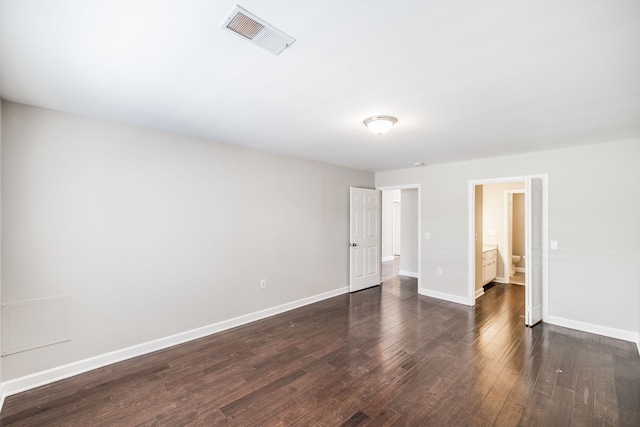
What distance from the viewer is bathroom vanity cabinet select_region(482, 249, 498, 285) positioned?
18.7ft

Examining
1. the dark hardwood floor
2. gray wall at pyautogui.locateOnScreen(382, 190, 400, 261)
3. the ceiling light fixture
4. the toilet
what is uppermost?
the ceiling light fixture

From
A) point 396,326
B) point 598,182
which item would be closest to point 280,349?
point 396,326

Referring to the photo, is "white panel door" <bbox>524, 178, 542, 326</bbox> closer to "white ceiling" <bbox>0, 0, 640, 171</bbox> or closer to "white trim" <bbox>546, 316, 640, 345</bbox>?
"white trim" <bbox>546, 316, 640, 345</bbox>

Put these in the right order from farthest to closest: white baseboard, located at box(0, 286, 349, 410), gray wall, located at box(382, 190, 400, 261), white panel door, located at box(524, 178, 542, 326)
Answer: gray wall, located at box(382, 190, 400, 261)
white panel door, located at box(524, 178, 542, 326)
white baseboard, located at box(0, 286, 349, 410)

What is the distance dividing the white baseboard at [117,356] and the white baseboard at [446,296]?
2743mm

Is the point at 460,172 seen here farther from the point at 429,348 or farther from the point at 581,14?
the point at 581,14

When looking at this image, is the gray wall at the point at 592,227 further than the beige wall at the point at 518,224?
No

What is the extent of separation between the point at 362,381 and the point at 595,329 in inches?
134

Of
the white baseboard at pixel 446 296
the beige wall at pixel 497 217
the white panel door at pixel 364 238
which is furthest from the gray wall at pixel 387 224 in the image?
the white baseboard at pixel 446 296

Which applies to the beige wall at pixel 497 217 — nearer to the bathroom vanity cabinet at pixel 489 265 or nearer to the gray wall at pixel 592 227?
the bathroom vanity cabinet at pixel 489 265

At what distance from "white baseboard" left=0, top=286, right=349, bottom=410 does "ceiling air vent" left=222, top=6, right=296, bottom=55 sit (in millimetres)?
3275

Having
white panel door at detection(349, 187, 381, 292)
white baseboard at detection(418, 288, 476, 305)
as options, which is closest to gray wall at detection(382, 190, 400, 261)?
white panel door at detection(349, 187, 381, 292)

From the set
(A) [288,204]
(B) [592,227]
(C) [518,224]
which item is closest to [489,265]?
(C) [518,224]

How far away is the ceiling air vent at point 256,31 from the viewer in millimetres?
1355
